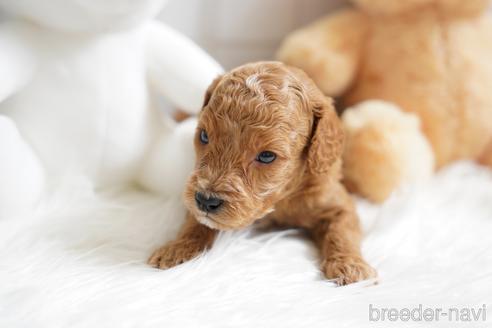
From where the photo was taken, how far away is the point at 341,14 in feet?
5.41

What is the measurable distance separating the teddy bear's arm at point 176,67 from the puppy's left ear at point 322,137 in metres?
0.35

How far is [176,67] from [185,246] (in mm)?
482

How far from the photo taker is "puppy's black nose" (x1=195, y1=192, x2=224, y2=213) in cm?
96

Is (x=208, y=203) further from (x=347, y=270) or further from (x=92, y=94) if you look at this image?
(x=92, y=94)

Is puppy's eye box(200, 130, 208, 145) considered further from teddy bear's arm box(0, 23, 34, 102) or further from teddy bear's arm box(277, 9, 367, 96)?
teddy bear's arm box(277, 9, 367, 96)

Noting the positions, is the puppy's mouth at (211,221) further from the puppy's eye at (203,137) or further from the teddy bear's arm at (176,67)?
the teddy bear's arm at (176,67)

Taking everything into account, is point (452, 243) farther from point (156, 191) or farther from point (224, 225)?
point (156, 191)

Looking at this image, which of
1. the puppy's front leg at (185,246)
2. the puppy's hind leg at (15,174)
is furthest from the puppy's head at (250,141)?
the puppy's hind leg at (15,174)

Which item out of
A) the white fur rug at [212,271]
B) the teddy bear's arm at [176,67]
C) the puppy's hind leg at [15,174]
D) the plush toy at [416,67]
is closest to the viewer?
the white fur rug at [212,271]

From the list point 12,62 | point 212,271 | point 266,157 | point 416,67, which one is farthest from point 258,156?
point 416,67

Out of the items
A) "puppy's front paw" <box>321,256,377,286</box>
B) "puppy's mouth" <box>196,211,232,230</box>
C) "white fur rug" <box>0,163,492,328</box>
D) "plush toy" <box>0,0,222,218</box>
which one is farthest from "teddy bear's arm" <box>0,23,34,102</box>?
"puppy's front paw" <box>321,256,377,286</box>

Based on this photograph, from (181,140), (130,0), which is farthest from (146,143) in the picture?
(130,0)

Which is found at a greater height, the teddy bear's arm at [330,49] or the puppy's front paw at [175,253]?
the teddy bear's arm at [330,49]

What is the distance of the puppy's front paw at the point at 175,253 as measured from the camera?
103 cm
